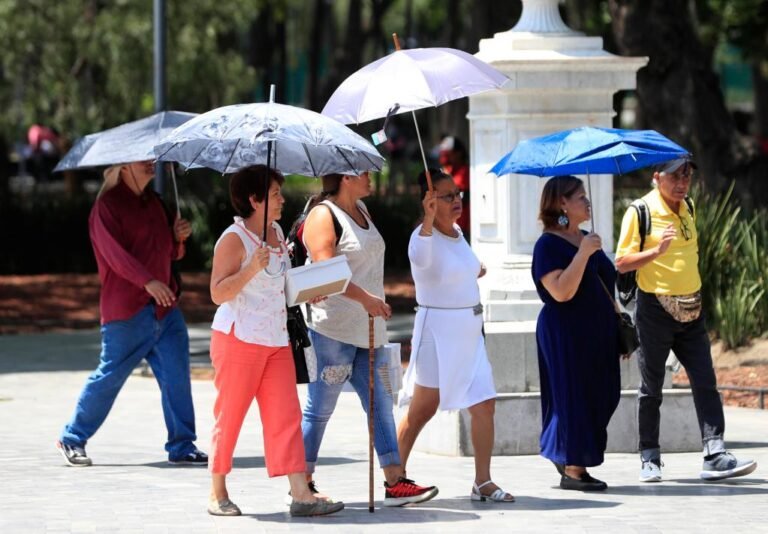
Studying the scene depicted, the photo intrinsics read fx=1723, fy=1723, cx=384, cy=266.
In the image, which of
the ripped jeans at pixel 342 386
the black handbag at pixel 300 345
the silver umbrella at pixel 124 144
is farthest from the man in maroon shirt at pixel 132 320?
the black handbag at pixel 300 345

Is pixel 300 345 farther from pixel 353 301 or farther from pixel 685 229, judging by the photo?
pixel 685 229

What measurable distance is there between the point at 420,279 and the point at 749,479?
2.21 meters

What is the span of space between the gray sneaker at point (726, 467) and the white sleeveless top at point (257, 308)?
2.58m

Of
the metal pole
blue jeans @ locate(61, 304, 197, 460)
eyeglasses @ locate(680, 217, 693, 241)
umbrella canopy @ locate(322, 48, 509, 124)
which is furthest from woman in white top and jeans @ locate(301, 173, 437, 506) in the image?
the metal pole

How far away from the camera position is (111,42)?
78.4 ft

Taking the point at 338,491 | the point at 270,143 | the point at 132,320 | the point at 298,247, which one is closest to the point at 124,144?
the point at 132,320

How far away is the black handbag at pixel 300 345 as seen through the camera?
8.03m

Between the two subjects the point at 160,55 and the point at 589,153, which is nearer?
the point at 589,153

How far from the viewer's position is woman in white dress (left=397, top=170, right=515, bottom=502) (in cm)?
836

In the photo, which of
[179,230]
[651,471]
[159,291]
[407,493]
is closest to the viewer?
[407,493]

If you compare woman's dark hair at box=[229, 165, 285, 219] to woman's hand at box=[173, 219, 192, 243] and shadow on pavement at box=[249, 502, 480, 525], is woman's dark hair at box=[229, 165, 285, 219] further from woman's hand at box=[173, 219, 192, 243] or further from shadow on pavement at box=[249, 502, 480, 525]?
→ woman's hand at box=[173, 219, 192, 243]

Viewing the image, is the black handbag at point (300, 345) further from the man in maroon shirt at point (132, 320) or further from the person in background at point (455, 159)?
the person in background at point (455, 159)

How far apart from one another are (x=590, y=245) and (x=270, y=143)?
1.66 meters

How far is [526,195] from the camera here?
34.6 ft
